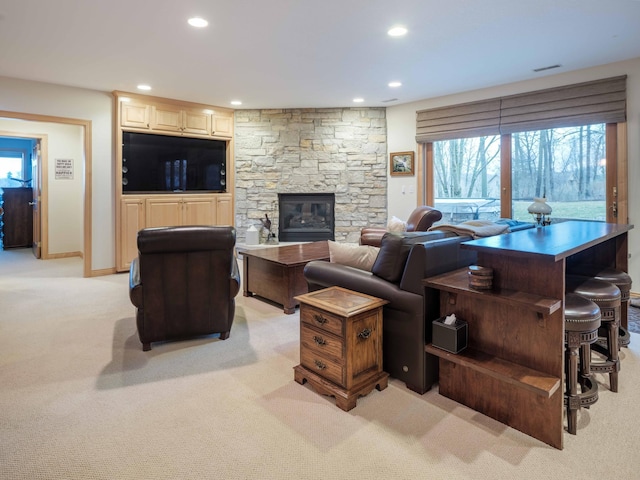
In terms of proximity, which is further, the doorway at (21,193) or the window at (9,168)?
the window at (9,168)

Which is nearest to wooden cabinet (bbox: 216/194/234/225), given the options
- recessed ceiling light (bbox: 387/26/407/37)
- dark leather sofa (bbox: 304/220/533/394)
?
recessed ceiling light (bbox: 387/26/407/37)

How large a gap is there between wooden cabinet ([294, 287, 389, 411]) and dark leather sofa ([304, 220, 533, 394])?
0.09 m

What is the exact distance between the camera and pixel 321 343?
227 centimetres

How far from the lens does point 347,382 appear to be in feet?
7.07

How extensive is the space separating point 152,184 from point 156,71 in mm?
1853

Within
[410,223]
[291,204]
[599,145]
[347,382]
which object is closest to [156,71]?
[291,204]

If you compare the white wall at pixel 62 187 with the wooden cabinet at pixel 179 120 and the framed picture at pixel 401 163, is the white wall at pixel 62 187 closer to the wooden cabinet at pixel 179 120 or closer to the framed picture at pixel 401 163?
the wooden cabinet at pixel 179 120

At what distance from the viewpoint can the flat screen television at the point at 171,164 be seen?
18.6 ft

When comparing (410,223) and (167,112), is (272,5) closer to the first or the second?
(410,223)

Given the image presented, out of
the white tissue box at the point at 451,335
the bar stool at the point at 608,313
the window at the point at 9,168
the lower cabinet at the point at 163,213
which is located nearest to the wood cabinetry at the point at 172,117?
the lower cabinet at the point at 163,213

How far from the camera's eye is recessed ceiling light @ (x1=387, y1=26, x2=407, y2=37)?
3.38m

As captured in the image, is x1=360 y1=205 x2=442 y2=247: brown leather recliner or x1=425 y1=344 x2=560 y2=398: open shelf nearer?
x1=425 y1=344 x2=560 y2=398: open shelf

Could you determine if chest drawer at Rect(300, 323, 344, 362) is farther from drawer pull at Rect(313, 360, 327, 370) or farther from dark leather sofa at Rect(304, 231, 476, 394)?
dark leather sofa at Rect(304, 231, 476, 394)

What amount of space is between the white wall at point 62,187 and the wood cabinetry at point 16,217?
133cm
